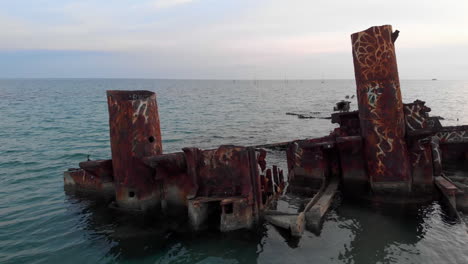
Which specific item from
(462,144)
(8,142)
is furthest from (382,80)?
(8,142)

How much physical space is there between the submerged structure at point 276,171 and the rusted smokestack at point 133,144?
21 millimetres

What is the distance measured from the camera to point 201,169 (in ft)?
20.6

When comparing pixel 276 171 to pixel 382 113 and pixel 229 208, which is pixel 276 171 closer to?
pixel 229 208

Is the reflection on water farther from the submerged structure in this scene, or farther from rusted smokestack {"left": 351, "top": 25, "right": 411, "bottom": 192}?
rusted smokestack {"left": 351, "top": 25, "right": 411, "bottom": 192}

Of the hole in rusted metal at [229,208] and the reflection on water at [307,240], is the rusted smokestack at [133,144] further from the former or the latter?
the hole in rusted metal at [229,208]

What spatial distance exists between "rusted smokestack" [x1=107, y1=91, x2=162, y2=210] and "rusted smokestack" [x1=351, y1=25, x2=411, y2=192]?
491 centimetres

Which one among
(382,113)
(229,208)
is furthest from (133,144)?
(382,113)

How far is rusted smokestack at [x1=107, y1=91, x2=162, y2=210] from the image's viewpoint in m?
Result: 6.52

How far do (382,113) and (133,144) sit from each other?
560cm

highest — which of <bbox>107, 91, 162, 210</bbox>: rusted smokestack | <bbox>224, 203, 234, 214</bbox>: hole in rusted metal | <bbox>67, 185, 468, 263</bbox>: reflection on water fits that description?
<bbox>107, 91, 162, 210</bbox>: rusted smokestack

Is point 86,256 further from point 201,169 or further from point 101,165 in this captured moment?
point 201,169

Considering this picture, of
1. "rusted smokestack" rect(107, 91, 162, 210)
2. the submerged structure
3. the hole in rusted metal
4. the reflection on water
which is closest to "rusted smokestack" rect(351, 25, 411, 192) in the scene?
the submerged structure

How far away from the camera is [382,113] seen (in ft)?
23.4

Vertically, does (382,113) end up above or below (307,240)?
above
